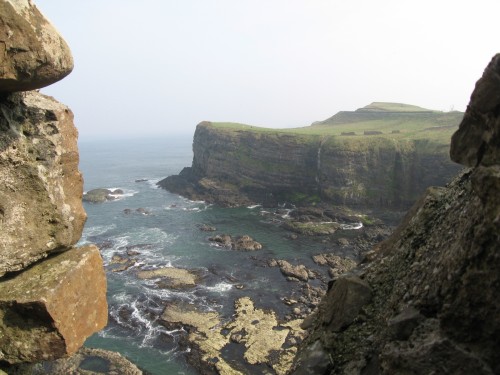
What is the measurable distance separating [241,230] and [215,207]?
71.0ft

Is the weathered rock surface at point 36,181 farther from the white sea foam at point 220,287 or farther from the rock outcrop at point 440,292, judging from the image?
the white sea foam at point 220,287

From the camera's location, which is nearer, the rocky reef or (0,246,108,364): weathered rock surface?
the rocky reef

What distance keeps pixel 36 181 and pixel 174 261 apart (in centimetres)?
5721

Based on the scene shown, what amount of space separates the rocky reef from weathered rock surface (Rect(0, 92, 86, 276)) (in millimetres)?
21

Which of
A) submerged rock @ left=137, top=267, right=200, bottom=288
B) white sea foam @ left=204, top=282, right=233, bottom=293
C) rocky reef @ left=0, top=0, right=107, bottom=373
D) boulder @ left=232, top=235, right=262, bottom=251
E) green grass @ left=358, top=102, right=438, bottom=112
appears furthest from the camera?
green grass @ left=358, top=102, right=438, bottom=112

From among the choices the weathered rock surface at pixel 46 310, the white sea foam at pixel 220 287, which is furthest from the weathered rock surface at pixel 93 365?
the weathered rock surface at pixel 46 310

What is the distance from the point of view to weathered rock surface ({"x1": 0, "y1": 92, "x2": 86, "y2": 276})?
839cm

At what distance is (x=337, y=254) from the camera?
218 ft

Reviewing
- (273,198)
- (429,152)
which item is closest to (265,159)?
(273,198)

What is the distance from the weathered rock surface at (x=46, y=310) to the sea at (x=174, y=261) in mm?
30686

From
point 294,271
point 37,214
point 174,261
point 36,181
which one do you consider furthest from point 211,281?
point 36,181

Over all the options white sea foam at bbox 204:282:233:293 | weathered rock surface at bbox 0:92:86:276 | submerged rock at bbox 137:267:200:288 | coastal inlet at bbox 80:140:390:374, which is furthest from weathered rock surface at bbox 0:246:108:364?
submerged rock at bbox 137:267:200:288

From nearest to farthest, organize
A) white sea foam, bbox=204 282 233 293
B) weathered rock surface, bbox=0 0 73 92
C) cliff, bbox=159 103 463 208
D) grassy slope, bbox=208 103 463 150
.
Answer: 1. weathered rock surface, bbox=0 0 73 92
2. white sea foam, bbox=204 282 233 293
3. cliff, bbox=159 103 463 208
4. grassy slope, bbox=208 103 463 150

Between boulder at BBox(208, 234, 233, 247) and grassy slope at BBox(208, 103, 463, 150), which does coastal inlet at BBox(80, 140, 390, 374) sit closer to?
boulder at BBox(208, 234, 233, 247)
